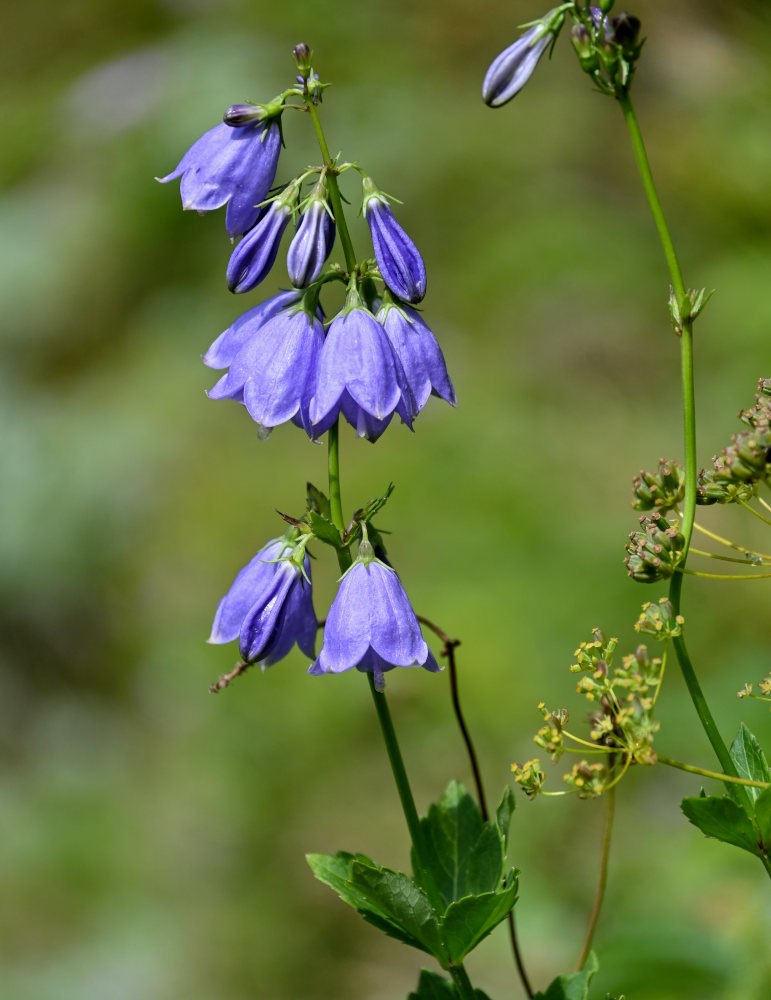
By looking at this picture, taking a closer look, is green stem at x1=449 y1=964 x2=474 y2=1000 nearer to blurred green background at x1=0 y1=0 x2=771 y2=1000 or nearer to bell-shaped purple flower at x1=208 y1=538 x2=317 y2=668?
bell-shaped purple flower at x1=208 y1=538 x2=317 y2=668

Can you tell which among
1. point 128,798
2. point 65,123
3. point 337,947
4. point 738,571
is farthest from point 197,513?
point 65,123

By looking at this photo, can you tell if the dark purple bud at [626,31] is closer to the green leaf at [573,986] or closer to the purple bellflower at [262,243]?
the purple bellflower at [262,243]

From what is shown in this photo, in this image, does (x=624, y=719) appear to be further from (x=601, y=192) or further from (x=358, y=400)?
(x=601, y=192)

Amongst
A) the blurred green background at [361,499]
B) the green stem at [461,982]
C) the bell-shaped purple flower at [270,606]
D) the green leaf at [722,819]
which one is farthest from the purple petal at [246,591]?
the blurred green background at [361,499]

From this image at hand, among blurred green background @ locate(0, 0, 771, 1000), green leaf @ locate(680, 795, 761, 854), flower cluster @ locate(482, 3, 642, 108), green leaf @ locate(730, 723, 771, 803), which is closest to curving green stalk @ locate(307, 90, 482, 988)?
flower cluster @ locate(482, 3, 642, 108)

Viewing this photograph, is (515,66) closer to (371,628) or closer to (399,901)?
(371,628)

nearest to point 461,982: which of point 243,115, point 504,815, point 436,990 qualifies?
point 436,990
